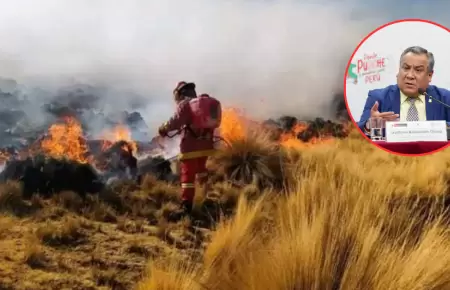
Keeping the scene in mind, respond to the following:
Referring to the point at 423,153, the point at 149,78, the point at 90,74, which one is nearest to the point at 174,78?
the point at 149,78

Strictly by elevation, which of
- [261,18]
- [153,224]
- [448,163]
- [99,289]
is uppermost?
[261,18]

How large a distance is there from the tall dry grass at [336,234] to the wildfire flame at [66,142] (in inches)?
19.2

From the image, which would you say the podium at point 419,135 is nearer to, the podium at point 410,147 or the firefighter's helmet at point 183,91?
the podium at point 410,147

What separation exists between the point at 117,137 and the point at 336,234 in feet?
2.72

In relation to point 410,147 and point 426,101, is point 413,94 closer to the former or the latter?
point 426,101

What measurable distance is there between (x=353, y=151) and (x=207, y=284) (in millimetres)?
773

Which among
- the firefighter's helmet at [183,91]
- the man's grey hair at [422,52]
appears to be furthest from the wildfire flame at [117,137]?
the man's grey hair at [422,52]

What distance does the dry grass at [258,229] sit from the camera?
1.59 m

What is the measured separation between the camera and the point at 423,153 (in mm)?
2053

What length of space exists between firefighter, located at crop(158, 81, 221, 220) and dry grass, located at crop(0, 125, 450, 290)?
0.04 m

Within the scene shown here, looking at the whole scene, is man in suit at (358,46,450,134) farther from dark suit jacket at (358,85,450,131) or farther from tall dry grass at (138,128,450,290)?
tall dry grass at (138,128,450,290)

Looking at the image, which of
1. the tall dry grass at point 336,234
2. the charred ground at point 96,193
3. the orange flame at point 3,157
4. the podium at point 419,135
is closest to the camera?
the tall dry grass at point 336,234

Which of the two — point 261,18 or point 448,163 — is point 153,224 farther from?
point 448,163

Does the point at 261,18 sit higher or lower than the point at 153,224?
higher
